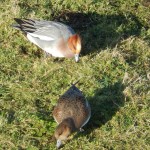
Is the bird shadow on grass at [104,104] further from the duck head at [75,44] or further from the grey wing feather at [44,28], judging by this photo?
the grey wing feather at [44,28]

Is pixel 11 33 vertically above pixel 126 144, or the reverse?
pixel 11 33

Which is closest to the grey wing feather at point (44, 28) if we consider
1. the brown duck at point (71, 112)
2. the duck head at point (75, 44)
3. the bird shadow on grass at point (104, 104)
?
the duck head at point (75, 44)

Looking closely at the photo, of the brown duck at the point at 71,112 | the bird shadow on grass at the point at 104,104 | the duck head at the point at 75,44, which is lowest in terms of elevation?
the bird shadow on grass at the point at 104,104

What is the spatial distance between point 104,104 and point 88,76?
1.52 ft

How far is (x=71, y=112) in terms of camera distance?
5008 mm

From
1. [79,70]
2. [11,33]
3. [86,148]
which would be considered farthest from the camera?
[11,33]

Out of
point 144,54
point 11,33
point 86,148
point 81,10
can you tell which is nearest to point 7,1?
point 11,33

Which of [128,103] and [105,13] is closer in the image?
[128,103]

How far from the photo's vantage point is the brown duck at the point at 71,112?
4.79 m

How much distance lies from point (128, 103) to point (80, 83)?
62 cm

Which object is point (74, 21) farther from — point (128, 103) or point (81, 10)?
point (128, 103)

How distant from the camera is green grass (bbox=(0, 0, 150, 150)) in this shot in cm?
512

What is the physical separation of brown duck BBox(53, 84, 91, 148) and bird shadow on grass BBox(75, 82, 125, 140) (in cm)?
18

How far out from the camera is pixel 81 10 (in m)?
6.82
